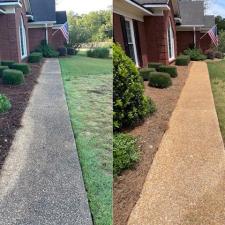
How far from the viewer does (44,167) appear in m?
2.54

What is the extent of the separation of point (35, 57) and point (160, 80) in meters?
1.47

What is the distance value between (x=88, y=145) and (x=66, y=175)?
26 centimetres

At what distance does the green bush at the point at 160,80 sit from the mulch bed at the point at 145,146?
62 mm

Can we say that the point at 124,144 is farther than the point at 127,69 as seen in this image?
No

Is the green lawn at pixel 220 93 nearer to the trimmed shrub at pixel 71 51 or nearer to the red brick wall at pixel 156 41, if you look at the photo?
the red brick wall at pixel 156 41

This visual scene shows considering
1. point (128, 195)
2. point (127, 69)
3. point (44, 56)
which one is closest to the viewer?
point (44, 56)

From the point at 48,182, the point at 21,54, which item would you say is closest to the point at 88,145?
the point at 48,182

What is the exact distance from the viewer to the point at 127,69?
11.8 feet

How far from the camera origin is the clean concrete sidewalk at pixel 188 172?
9.18ft

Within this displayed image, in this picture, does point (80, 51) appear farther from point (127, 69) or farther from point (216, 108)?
point (216, 108)

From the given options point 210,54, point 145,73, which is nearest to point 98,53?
point 145,73

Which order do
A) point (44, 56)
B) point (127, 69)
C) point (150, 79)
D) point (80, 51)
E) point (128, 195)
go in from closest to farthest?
point (80, 51) < point (44, 56) < point (128, 195) < point (127, 69) < point (150, 79)

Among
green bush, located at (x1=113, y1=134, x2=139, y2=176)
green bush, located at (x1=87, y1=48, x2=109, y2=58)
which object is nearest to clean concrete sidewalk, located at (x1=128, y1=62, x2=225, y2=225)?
green bush, located at (x1=113, y1=134, x2=139, y2=176)

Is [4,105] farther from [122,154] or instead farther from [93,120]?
[122,154]
